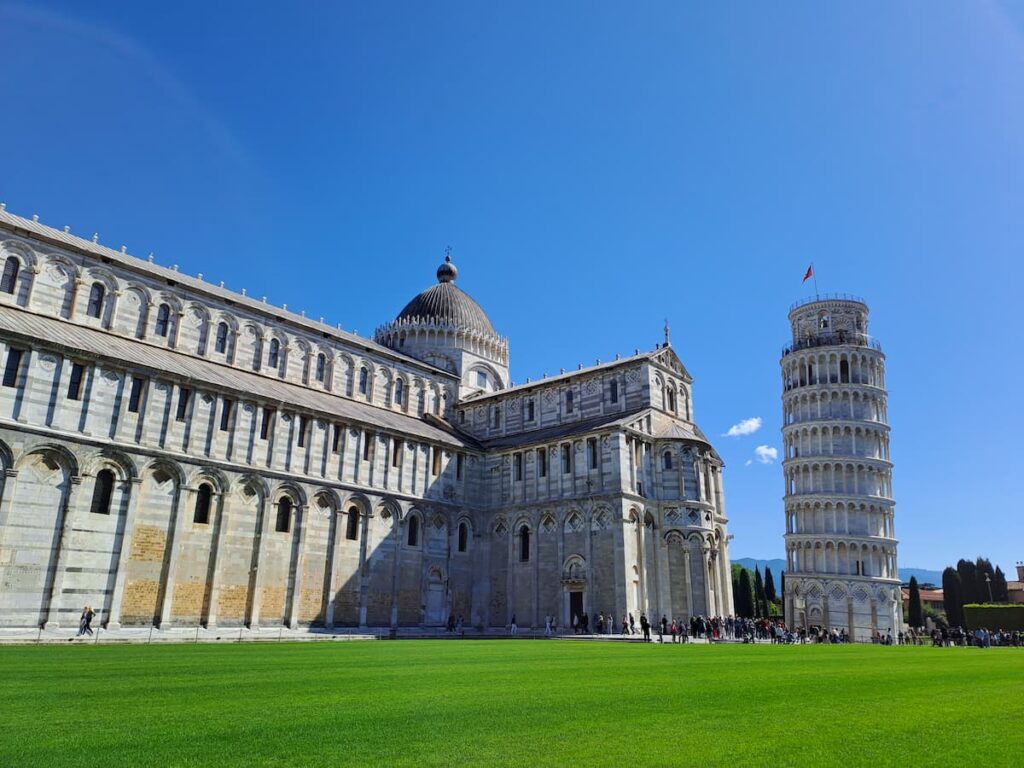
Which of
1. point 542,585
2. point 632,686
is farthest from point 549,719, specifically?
point 542,585

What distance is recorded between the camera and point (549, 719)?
→ 8734 millimetres

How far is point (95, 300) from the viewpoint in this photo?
3550 cm

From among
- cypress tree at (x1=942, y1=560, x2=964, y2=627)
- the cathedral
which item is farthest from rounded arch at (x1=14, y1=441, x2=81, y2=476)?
cypress tree at (x1=942, y1=560, x2=964, y2=627)

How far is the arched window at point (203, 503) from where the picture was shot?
32.6m

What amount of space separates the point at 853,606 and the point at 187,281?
61.1 meters

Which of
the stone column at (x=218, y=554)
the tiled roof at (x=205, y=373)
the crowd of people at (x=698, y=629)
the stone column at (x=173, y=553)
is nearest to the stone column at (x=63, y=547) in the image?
the stone column at (x=173, y=553)

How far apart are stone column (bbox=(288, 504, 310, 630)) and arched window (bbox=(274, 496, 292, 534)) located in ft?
1.36

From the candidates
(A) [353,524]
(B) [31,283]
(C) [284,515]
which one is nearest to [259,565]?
(C) [284,515]

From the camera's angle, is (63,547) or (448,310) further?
(448,310)

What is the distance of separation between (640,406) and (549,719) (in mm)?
36238

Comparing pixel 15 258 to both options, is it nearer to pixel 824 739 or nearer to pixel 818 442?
pixel 824 739

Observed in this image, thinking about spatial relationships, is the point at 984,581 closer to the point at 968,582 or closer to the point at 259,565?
the point at 968,582

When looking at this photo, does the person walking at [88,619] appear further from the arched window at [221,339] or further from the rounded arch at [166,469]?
the arched window at [221,339]

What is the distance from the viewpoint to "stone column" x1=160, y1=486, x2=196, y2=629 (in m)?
30.4
